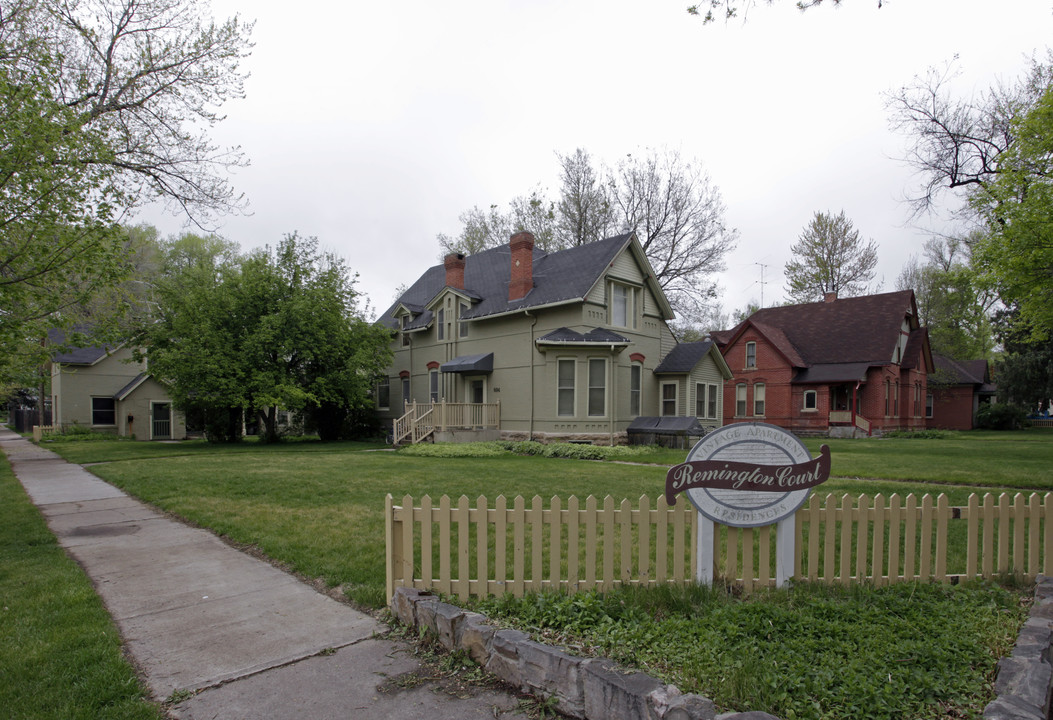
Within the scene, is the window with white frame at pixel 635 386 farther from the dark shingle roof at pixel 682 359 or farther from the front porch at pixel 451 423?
the front porch at pixel 451 423

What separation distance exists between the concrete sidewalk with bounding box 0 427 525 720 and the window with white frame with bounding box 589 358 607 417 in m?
15.3

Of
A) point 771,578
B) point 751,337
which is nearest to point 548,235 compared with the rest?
point 751,337

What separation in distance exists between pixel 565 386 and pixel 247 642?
57.0 feet

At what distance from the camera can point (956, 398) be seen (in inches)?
1599

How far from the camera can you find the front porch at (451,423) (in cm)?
2223

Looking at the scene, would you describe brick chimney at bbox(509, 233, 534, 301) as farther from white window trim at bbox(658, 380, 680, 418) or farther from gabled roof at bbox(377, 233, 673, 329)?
white window trim at bbox(658, 380, 680, 418)

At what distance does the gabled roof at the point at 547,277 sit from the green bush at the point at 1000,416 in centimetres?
2993

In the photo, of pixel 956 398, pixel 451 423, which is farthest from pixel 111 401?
pixel 956 398

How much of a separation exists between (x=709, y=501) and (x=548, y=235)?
33776mm

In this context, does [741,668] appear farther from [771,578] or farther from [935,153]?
[935,153]

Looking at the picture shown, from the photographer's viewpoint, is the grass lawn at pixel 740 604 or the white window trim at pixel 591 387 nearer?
the grass lawn at pixel 740 604

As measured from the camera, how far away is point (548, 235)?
123 ft

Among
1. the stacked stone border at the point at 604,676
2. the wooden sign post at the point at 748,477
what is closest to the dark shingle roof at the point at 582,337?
the wooden sign post at the point at 748,477

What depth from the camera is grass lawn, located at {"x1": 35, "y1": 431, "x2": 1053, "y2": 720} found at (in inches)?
126
